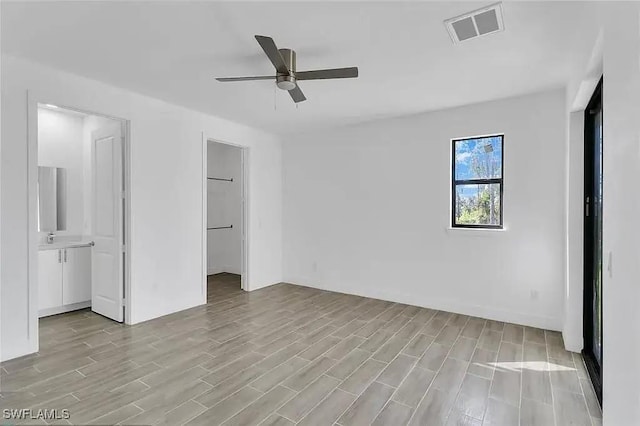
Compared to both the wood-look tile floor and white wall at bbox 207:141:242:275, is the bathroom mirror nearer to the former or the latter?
the wood-look tile floor

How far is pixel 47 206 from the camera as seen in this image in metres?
4.48

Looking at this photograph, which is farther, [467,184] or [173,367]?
[467,184]

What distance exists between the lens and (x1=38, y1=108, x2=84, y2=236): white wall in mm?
4418

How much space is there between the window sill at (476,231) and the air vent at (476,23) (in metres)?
2.30

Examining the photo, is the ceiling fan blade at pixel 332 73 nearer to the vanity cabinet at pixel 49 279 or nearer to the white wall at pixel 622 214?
the white wall at pixel 622 214

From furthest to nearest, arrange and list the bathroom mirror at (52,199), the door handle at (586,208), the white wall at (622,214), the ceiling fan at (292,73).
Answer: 1. the bathroom mirror at (52,199)
2. the door handle at (586,208)
3. the ceiling fan at (292,73)
4. the white wall at (622,214)

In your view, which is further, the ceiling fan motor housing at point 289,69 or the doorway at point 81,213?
the doorway at point 81,213

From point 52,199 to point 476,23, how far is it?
17.5ft

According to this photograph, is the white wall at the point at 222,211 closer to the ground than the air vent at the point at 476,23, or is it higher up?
closer to the ground

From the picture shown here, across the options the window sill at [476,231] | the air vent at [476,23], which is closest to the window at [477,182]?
the window sill at [476,231]

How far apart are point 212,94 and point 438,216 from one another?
3141 mm

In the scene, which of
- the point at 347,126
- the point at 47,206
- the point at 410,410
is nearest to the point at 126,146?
the point at 47,206

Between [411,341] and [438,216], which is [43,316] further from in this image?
[438,216]

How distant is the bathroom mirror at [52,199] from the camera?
4414 millimetres
